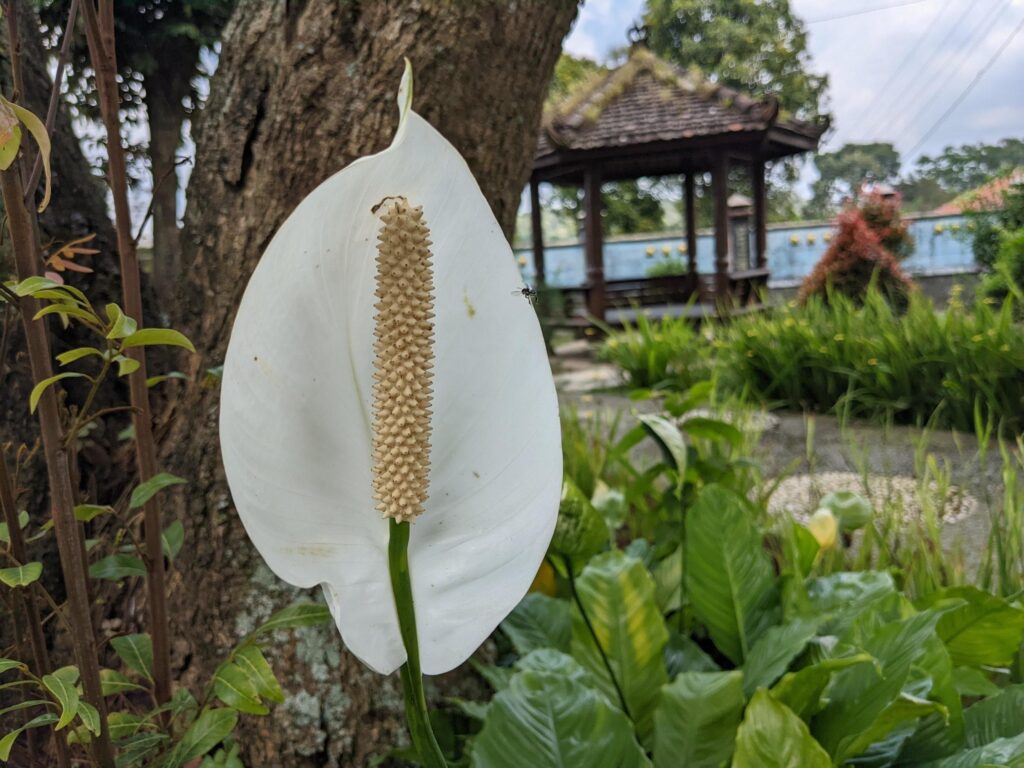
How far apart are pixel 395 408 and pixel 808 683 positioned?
0.50 m

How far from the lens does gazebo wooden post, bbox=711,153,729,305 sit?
6457 mm

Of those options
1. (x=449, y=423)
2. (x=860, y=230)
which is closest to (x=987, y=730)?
(x=449, y=423)

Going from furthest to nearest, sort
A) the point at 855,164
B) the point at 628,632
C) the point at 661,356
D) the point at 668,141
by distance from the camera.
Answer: the point at 855,164, the point at 668,141, the point at 661,356, the point at 628,632

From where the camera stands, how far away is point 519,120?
2.93 ft

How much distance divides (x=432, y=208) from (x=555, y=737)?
428 millimetres

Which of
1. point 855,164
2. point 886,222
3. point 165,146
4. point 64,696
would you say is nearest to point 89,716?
point 64,696

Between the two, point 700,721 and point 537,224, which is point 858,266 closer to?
point 537,224

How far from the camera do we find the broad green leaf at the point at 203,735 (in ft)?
1.57

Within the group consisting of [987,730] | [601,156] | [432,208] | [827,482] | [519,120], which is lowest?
[827,482]

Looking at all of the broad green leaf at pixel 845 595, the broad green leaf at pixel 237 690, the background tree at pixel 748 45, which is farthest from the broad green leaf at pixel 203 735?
the background tree at pixel 748 45

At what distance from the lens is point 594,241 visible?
6734mm

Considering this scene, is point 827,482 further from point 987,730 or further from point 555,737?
point 555,737

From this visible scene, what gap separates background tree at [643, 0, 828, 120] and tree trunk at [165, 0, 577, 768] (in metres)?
18.7

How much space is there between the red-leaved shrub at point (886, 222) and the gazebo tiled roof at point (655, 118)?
109 centimetres
